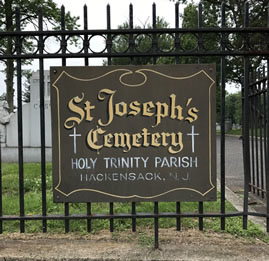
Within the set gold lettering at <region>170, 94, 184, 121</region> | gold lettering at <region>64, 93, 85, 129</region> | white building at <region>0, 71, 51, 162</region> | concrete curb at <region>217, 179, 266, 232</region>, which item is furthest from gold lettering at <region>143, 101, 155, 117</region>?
white building at <region>0, 71, 51, 162</region>

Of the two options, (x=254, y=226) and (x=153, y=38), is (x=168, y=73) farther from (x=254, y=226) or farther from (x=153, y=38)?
(x=254, y=226)

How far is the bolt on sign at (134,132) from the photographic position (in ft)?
9.59

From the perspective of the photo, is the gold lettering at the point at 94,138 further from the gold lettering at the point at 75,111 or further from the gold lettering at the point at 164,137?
the gold lettering at the point at 164,137

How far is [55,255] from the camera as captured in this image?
2.71m

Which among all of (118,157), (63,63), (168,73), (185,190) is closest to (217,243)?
(185,190)

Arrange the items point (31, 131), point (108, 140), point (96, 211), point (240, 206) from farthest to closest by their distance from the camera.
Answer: point (31, 131) → point (240, 206) → point (96, 211) → point (108, 140)

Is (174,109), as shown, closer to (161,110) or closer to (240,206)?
(161,110)

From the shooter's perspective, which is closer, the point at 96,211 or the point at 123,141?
the point at 123,141

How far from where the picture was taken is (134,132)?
2.94 m

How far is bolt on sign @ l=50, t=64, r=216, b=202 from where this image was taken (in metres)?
2.92

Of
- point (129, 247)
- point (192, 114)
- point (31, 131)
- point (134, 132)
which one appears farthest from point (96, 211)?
point (31, 131)

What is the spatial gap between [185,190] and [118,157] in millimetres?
703

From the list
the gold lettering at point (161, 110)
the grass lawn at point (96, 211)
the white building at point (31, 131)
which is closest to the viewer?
the gold lettering at point (161, 110)

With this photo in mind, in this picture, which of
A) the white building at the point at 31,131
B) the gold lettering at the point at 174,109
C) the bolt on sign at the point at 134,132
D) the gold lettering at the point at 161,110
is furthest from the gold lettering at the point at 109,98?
the white building at the point at 31,131
